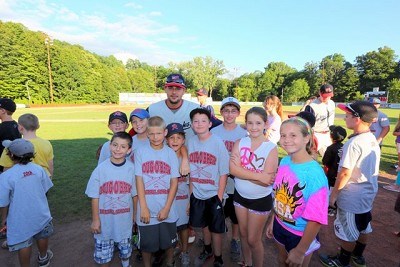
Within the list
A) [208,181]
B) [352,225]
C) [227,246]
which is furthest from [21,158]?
[352,225]

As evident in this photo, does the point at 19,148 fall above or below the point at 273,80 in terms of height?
below

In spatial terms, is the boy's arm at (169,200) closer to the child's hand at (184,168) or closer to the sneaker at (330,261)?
the child's hand at (184,168)

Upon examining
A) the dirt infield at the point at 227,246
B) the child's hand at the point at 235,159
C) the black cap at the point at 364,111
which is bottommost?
the dirt infield at the point at 227,246

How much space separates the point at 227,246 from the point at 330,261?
1.57 m

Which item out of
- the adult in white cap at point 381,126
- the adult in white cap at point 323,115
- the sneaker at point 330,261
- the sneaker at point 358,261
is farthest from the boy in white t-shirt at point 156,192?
the adult in white cap at point 381,126

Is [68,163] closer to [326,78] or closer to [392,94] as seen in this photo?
[392,94]

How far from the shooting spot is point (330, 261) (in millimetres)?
3725

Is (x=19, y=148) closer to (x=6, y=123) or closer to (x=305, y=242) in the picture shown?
(x=6, y=123)

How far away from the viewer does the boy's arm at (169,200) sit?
3250mm

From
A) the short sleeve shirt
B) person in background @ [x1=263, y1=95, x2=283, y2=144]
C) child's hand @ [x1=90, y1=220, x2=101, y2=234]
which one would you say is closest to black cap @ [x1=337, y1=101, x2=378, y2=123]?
the short sleeve shirt

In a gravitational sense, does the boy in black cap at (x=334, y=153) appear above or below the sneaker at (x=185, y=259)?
above

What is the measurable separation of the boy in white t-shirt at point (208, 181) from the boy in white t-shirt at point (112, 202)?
900 mm

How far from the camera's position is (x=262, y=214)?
314 cm

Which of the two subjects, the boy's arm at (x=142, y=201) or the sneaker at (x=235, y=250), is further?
the sneaker at (x=235, y=250)
